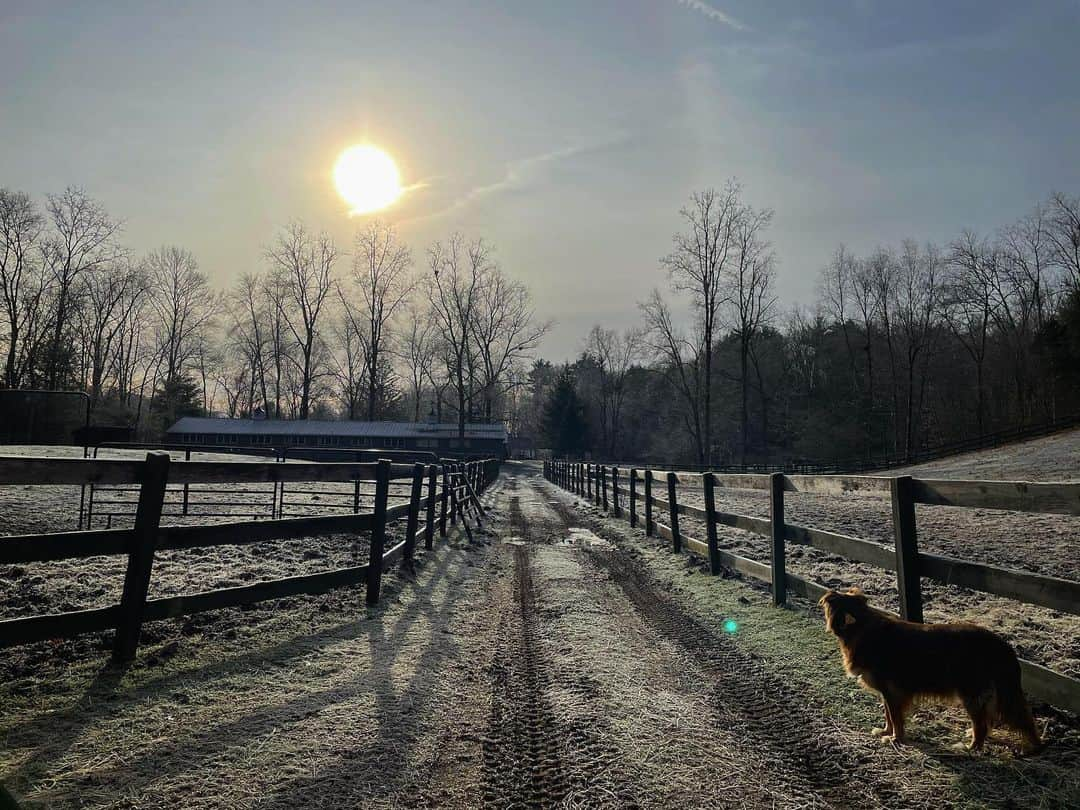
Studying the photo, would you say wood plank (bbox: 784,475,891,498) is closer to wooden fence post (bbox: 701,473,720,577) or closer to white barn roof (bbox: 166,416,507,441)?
wooden fence post (bbox: 701,473,720,577)

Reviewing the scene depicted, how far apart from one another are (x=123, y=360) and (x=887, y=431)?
65.0 metres

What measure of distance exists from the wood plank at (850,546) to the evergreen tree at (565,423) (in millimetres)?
63186

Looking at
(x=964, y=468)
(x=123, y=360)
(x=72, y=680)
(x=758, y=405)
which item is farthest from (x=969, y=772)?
(x=123, y=360)

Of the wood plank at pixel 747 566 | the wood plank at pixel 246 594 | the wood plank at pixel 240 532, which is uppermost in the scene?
the wood plank at pixel 240 532

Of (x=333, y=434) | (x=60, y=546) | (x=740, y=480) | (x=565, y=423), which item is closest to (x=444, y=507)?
(x=740, y=480)

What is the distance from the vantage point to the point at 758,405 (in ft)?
183

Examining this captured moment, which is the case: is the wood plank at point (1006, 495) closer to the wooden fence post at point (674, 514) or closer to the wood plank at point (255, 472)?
the wood plank at point (255, 472)

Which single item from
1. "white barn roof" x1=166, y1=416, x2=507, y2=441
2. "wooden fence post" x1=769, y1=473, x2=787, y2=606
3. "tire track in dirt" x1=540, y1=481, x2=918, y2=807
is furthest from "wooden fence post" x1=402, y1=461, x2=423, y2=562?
"white barn roof" x1=166, y1=416, x2=507, y2=441

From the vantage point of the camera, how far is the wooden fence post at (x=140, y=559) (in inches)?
166

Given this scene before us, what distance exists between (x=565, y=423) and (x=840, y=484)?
2525 inches

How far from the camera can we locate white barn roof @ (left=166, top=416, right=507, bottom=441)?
193ft

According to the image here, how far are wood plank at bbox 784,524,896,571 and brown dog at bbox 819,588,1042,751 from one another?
1160 mm

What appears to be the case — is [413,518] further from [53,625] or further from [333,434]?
[333,434]

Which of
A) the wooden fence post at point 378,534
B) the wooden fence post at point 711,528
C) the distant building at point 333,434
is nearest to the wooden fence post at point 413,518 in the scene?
the wooden fence post at point 378,534
